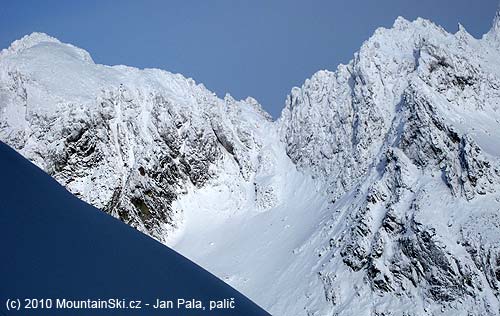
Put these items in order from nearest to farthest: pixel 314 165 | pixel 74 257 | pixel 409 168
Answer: pixel 74 257 → pixel 409 168 → pixel 314 165

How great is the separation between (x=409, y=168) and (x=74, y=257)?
53.6 metres

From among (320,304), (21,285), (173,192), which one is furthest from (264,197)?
(21,285)

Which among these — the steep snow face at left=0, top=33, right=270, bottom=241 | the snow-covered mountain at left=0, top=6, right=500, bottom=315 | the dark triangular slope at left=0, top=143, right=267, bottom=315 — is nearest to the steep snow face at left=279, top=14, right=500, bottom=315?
the snow-covered mountain at left=0, top=6, right=500, bottom=315

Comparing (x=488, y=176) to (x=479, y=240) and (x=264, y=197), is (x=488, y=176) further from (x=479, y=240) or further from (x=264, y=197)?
(x=264, y=197)

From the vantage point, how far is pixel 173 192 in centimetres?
7731

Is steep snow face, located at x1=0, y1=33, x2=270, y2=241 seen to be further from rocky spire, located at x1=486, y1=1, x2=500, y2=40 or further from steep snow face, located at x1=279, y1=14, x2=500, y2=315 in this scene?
rocky spire, located at x1=486, y1=1, x2=500, y2=40

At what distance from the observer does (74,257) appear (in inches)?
283

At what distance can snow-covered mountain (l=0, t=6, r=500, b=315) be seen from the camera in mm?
51750

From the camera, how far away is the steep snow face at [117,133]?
239 ft

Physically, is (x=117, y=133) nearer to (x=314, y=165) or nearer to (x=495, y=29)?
(x=314, y=165)

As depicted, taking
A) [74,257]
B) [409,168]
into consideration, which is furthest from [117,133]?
[74,257]

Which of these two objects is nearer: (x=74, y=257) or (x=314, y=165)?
(x=74, y=257)

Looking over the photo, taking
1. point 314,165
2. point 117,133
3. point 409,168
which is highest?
point 117,133

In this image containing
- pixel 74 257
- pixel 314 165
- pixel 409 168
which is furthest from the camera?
pixel 314 165
